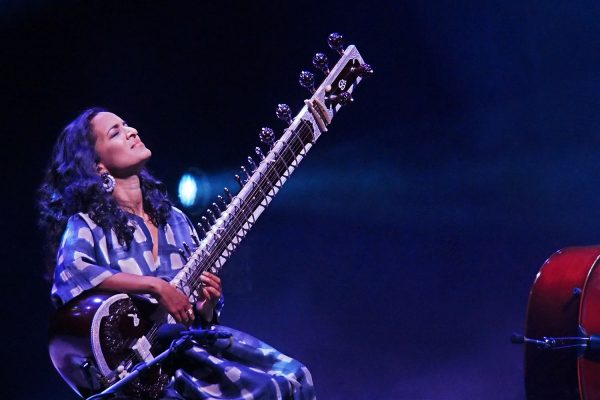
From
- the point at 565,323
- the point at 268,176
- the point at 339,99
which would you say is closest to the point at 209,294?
the point at 268,176

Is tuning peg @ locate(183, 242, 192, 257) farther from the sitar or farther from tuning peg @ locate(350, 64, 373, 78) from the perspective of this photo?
tuning peg @ locate(350, 64, 373, 78)

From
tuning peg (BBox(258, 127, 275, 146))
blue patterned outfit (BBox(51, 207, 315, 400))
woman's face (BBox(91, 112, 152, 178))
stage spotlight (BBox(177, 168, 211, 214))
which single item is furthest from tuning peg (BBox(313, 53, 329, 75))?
stage spotlight (BBox(177, 168, 211, 214))

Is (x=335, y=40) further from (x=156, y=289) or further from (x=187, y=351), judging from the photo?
(x=187, y=351)

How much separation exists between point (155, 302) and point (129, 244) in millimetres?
259

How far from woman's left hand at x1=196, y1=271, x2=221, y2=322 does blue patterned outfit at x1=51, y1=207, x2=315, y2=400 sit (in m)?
0.08

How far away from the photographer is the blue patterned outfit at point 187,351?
2.06 meters

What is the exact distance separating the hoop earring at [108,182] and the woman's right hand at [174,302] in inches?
19.3

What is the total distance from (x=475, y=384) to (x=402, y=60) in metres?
1.96

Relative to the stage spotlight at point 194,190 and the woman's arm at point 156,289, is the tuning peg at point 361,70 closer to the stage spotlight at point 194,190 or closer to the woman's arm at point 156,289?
the woman's arm at point 156,289

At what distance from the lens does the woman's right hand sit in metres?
2.12

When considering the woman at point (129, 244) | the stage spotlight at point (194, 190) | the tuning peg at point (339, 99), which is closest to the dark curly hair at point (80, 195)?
the woman at point (129, 244)

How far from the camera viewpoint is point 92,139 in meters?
2.57

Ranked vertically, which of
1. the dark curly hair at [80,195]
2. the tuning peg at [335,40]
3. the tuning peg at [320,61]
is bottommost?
the dark curly hair at [80,195]

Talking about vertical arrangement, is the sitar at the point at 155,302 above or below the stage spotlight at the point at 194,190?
below
